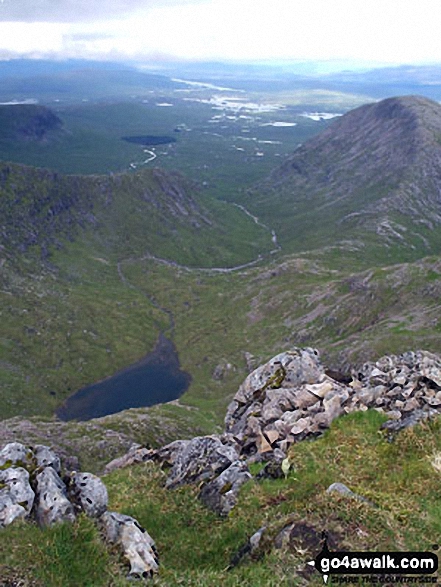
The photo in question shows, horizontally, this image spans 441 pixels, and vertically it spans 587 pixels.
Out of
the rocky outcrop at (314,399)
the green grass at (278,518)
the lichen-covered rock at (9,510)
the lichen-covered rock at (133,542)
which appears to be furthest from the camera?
the rocky outcrop at (314,399)

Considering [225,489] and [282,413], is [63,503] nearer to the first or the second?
[225,489]

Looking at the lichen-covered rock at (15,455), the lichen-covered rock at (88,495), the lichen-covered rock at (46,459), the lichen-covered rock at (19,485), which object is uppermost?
the lichen-covered rock at (19,485)

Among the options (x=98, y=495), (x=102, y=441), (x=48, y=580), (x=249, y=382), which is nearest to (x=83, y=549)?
(x=48, y=580)

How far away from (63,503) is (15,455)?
7496 mm

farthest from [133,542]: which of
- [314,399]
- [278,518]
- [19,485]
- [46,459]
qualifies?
[314,399]

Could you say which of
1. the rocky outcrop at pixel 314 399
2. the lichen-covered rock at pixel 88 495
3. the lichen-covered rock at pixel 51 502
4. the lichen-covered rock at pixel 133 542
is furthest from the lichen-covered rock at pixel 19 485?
the rocky outcrop at pixel 314 399

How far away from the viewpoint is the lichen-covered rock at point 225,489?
29312 millimetres

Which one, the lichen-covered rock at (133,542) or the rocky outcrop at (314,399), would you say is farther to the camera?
the rocky outcrop at (314,399)

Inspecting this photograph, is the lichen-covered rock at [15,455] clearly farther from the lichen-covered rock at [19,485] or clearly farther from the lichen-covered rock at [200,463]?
the lichen-covered rock at [200,463]

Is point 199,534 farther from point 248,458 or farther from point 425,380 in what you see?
point 425,380

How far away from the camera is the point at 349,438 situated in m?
33.9

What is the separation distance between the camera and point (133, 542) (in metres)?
23.5

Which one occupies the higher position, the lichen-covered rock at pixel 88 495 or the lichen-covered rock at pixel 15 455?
the lichen-covered rock at pixel 88 495

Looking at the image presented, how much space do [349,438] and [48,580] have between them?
21670 mm
